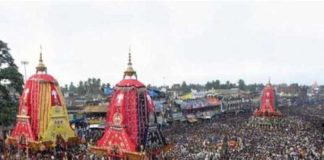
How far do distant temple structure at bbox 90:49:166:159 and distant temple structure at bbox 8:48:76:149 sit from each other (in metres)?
4.16

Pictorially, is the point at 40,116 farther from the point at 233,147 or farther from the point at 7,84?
the point at 233,147

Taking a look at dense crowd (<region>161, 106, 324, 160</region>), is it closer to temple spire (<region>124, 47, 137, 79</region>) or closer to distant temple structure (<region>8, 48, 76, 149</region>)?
temple spire (<region>124, 47, 137, 79</region>)

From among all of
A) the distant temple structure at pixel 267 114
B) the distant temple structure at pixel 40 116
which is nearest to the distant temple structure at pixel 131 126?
the distant temple structure at pixel 40 116

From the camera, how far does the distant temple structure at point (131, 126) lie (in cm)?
2414

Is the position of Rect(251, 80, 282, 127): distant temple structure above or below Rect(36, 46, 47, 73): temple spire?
below

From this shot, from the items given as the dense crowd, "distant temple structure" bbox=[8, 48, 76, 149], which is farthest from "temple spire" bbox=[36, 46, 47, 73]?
the dense crowd

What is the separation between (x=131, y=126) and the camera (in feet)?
80.1

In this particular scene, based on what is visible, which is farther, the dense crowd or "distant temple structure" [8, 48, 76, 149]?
the dense crowd

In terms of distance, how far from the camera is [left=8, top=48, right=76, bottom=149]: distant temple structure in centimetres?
2806

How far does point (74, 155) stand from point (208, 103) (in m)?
51.0

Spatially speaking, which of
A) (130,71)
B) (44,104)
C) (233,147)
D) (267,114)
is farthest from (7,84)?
(267,114)

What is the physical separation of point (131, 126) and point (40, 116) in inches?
260

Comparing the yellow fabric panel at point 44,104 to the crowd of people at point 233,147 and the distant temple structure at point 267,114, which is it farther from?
the distant temple structure at point 267,114

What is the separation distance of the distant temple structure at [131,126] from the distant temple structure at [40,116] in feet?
13.7
